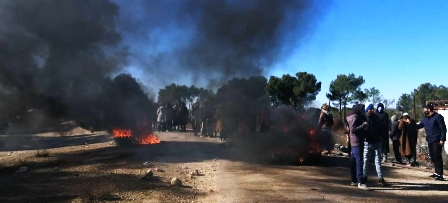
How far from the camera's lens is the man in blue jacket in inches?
342

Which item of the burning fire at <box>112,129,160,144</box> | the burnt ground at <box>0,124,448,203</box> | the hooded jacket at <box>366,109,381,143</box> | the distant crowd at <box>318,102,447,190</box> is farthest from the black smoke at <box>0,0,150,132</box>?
the hooded jacket at <box>366,109,381,143</box>

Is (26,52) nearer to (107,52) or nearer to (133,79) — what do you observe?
(107,52)

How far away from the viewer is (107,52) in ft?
50.2

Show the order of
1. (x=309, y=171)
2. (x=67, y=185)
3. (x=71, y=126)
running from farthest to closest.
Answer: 1. (x=71, y=126)
2. (x=309, y=171)
3. (x=67, y=185)

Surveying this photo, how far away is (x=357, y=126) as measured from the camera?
7.82 meters

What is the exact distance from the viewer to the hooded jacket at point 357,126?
7.79m

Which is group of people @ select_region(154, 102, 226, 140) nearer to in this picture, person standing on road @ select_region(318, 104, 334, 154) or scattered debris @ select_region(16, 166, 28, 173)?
person standing on road @ select_region(318, 104, 334, 154)

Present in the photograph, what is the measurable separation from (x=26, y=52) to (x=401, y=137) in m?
13.0

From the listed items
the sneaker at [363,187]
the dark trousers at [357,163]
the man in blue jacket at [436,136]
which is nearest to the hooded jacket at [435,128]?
the man in blue jacket at [436,136]

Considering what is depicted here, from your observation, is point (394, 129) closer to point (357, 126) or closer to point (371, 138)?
point (371, 138)

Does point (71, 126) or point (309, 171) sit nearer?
point (309, 171)

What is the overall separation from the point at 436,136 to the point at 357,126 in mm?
2377

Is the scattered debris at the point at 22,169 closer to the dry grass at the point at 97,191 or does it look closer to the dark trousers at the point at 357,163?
the dry grass at the point at 97,191

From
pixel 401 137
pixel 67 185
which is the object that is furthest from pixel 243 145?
pixel 67 185
